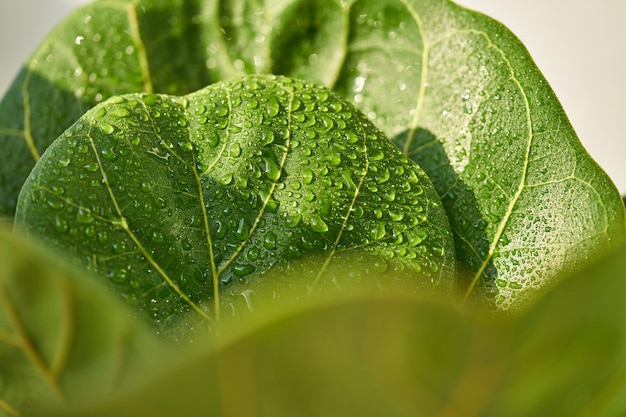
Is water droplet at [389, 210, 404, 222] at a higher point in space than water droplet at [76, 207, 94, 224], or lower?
higher

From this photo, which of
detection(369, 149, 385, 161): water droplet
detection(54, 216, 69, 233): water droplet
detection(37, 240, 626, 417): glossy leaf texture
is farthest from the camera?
detection(369, 149, 385, 161): water droplet

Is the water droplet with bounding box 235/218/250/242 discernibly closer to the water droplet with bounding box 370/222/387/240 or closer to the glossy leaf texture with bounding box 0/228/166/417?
the water droplet with bounding box 370/222/387/240

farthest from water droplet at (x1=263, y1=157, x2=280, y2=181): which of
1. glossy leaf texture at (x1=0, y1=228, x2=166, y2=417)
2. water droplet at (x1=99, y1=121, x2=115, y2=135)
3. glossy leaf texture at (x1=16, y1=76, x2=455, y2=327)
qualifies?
glossy leaf texture at (x1=0, y1=228, x2=166, y2=417)

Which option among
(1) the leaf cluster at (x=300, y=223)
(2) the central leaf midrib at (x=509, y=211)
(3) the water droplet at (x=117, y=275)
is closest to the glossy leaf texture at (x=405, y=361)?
(1) the leaf cluster at (x=300, y=223)

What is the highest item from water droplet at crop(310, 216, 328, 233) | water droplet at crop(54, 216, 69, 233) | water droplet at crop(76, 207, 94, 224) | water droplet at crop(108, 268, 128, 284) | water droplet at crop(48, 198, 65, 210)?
water droplet at crop(310, 216, 328, 233)

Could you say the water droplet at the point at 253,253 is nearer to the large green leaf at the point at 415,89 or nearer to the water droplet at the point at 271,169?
the water droplet at the point at 271,169

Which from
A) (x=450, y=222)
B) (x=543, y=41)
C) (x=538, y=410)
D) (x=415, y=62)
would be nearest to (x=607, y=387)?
(x=538, y=410)

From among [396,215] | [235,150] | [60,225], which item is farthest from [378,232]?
[60,225]
